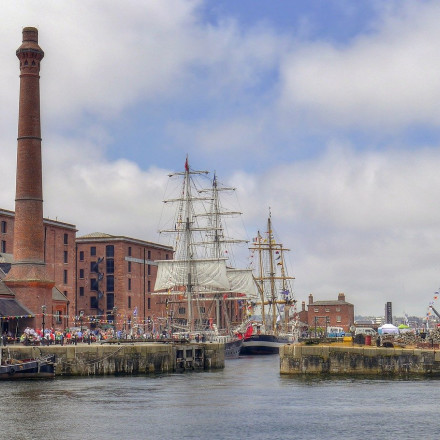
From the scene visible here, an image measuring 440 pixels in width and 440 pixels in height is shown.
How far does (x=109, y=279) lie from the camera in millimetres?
119062

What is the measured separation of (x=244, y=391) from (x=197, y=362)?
19.2m

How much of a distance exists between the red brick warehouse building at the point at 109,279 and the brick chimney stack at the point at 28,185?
37.5m

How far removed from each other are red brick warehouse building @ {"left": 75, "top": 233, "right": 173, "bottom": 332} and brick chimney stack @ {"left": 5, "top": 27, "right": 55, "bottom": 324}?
Result: 37485 mm

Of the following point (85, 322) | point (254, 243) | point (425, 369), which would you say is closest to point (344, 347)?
point (425, 369)

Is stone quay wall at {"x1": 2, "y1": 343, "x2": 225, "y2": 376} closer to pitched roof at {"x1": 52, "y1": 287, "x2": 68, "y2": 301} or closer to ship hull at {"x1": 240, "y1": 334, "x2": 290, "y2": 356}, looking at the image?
pitched roof at {"x1": 52, "y1": 287, "x2": 68, "y2": 301}

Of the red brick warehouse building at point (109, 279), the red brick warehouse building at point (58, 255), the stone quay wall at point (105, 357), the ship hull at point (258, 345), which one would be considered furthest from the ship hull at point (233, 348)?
the stone quay wall at point (105, 357)

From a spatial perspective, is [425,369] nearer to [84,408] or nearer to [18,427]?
[84,408]

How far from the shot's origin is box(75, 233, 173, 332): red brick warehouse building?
11825 cm

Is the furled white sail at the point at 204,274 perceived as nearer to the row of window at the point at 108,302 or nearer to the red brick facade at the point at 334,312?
the row of window at the point at 108,302

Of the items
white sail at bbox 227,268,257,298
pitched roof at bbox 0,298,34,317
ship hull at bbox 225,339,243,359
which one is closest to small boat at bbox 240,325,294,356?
ship hull at bbox 225,339,243,359

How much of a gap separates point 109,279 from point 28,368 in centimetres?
5829

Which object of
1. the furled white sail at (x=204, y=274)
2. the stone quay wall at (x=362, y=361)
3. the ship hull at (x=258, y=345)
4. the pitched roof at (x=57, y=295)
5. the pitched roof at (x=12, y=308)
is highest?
the furled white sail at (x=204, y=274)

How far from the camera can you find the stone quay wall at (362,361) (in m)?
58.9

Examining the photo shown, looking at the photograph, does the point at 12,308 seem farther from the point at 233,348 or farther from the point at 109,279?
the point at 109,279
